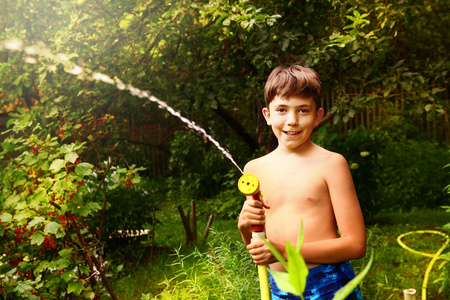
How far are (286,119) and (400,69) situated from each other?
263 centimetres

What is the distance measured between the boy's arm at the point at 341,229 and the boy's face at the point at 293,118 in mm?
136

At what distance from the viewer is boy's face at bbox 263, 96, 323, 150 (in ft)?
4.67

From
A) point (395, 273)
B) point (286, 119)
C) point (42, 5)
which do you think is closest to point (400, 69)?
point (395, 273)

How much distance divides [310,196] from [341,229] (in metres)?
0.13

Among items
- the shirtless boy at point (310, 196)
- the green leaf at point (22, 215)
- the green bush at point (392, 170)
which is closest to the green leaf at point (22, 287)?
the green leaf at point (22, 215)

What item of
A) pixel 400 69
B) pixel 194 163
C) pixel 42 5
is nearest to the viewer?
pixel 400 69

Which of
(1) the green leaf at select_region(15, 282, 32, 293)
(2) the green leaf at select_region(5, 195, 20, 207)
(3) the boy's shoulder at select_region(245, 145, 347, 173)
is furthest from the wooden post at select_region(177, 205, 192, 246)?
(3) the boy's shoulder at select_region(245, 145, 347, 173)

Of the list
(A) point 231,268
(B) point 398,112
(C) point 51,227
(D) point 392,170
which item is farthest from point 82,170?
(B) point 398,112

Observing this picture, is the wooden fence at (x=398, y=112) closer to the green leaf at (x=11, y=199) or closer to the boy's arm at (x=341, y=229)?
the green leaf at (x=11, y=199)

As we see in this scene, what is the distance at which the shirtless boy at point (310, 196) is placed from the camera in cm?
136

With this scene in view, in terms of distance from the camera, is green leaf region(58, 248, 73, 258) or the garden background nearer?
green leaf region(58, 248, 73, 258)

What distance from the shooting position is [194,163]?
7.42 metres

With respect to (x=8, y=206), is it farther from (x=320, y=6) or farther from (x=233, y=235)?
(x=320, y=6)

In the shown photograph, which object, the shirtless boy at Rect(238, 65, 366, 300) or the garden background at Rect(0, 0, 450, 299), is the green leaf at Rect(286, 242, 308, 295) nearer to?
the shirtless boy at Rect(238, 65, 366, 300)
